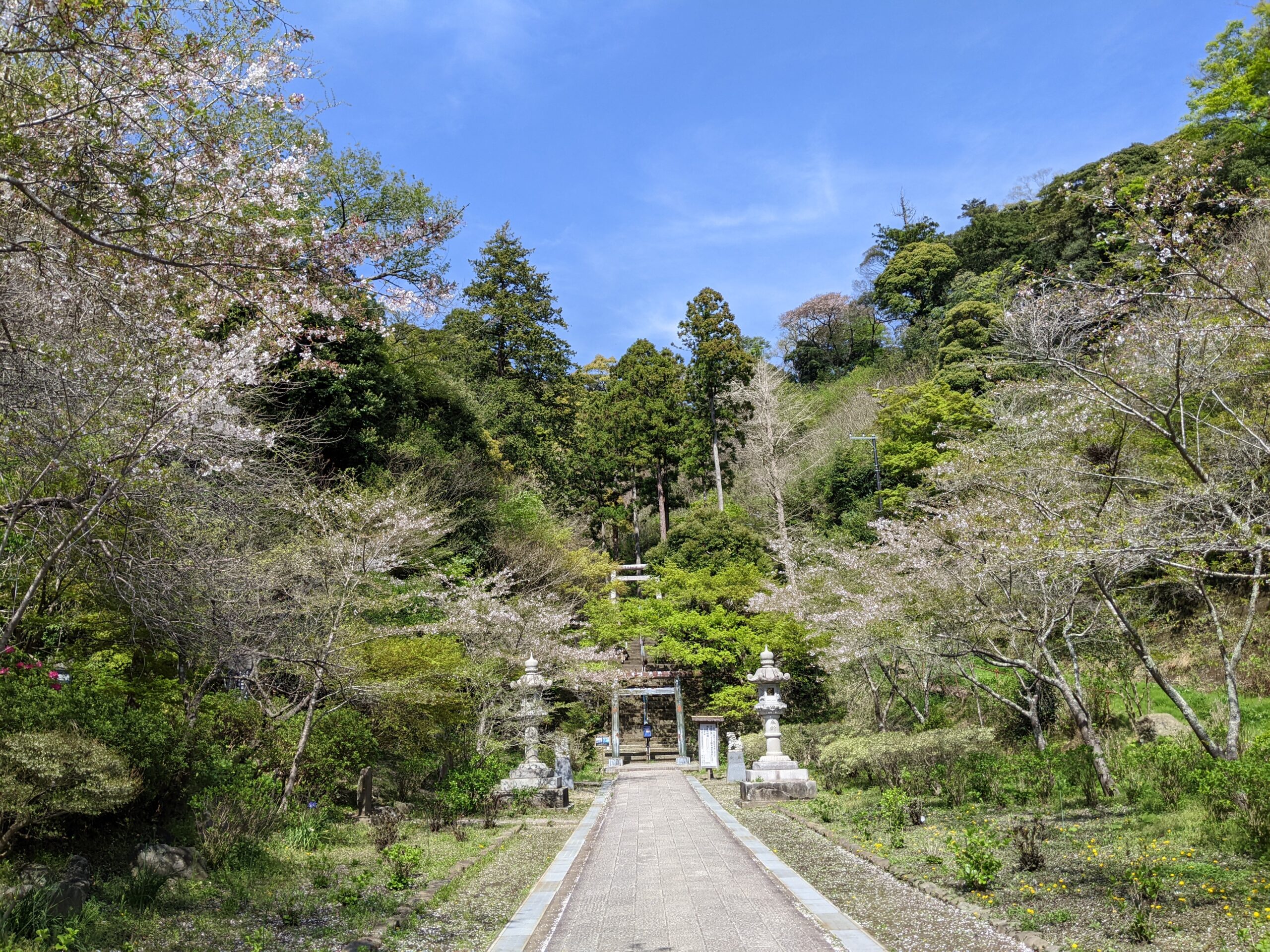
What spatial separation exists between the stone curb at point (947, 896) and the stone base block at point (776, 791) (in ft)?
11.9

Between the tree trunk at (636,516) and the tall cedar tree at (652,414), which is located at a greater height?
the tall cedar tree at (652,414)

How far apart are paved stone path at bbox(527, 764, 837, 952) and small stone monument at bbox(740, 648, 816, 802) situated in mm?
3327

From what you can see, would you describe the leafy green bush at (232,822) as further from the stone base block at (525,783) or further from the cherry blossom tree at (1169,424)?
the cherry blossom tree at (1169,424)

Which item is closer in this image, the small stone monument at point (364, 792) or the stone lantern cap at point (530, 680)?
the small stone monument at point (364, 792)

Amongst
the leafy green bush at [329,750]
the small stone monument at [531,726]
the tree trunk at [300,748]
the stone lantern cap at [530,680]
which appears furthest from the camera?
the stone lantern cap at [530,680]

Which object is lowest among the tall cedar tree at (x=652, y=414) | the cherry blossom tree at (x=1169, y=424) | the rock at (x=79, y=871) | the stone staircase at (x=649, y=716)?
the stone staircase at (x=649, y=716)

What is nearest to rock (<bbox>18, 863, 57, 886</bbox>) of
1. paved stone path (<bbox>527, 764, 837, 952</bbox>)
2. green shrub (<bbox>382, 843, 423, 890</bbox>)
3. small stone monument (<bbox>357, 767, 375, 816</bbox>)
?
green shrub (<bbox>382, 843, 423, 890</bbox>)

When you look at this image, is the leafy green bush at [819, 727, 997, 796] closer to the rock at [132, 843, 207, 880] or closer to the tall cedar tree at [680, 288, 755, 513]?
the rock at [132, 843, 207, 880]

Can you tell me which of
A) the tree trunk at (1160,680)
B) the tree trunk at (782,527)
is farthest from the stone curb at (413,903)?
the tree trunk at (782,527)

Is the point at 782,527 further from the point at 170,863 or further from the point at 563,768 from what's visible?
the point at 170,863

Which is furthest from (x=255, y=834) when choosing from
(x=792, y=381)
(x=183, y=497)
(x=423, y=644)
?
(x=792, y=381)

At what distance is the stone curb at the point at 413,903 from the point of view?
5.00 m

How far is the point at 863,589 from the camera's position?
1528 cm

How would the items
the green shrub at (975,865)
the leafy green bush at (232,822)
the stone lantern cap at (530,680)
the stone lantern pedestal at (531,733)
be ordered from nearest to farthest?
the green shrub at (975,865), the leafy green bush at (232,822), the stone lantern pedestal at (531,733), the stone lantern cap at (530,680)
